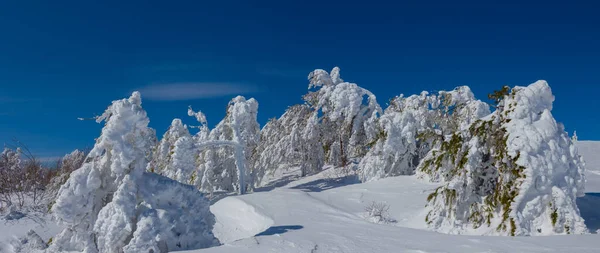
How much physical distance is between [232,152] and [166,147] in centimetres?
372

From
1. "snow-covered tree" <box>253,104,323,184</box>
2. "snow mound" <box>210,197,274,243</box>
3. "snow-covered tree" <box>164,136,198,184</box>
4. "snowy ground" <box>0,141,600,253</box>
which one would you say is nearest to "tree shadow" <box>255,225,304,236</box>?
"snowy ground" <box>0,141,600,253</box>

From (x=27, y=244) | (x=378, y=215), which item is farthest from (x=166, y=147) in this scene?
(x=378, y=215)

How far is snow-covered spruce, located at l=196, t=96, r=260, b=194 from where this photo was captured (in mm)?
18328

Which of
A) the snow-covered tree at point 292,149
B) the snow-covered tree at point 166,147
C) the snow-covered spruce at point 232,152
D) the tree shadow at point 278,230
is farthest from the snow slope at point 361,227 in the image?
the snow-covered tree at point 166,147

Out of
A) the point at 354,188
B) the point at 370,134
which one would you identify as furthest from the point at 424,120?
the point at 354,188

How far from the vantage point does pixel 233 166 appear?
2017 centimetres

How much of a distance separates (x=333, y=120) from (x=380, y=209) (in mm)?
10472

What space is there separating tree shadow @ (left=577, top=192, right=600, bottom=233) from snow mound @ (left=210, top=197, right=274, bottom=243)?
6.49 m

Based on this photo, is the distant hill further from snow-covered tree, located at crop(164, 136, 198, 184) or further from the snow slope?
snow-covered tree, located at crop(164, 136, 198, 184)

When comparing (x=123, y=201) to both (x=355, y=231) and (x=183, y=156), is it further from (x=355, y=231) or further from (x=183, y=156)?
(x=183, y=156)

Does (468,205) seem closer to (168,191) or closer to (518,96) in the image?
(518,96)

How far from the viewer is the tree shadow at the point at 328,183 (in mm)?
18781

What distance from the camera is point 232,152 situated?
2017 cm

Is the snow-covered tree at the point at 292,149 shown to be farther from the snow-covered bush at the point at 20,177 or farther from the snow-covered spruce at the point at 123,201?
the snow-covered spruce at the point at 123,201
